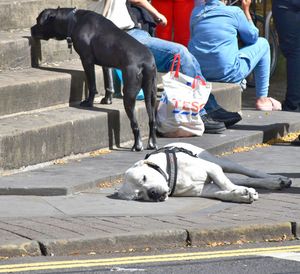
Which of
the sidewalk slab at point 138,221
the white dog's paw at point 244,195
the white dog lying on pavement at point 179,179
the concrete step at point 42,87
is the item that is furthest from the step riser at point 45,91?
the white dog's paw at point 244,195

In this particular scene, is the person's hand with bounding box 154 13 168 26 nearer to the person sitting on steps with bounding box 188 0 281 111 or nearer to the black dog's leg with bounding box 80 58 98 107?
the person sitting on steps with bounding box 188 0 281 111

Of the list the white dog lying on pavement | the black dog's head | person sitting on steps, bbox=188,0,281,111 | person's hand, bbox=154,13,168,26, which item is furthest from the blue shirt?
the white dog lying on pavement

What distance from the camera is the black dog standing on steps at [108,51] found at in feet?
34.6

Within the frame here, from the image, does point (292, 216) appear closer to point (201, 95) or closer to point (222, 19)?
point (201, 95)

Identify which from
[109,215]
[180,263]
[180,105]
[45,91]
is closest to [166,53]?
[180,105]

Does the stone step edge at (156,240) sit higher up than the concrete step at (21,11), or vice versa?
the concrete step at (21,11)

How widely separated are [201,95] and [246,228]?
11.9ft

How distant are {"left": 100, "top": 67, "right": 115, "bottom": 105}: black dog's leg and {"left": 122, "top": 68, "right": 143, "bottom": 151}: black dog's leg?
65 centimetres

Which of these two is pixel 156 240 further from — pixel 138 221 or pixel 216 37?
pixel 216 37

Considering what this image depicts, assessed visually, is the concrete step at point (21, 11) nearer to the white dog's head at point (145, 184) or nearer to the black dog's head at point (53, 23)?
the black dog's head at point (53, 23)

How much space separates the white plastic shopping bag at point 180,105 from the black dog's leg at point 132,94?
692mm

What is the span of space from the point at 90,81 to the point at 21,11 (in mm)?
1490

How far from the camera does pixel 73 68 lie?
11602mm

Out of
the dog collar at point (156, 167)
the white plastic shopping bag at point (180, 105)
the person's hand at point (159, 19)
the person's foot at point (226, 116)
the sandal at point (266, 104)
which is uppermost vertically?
the person's hand at point (159, 19)
